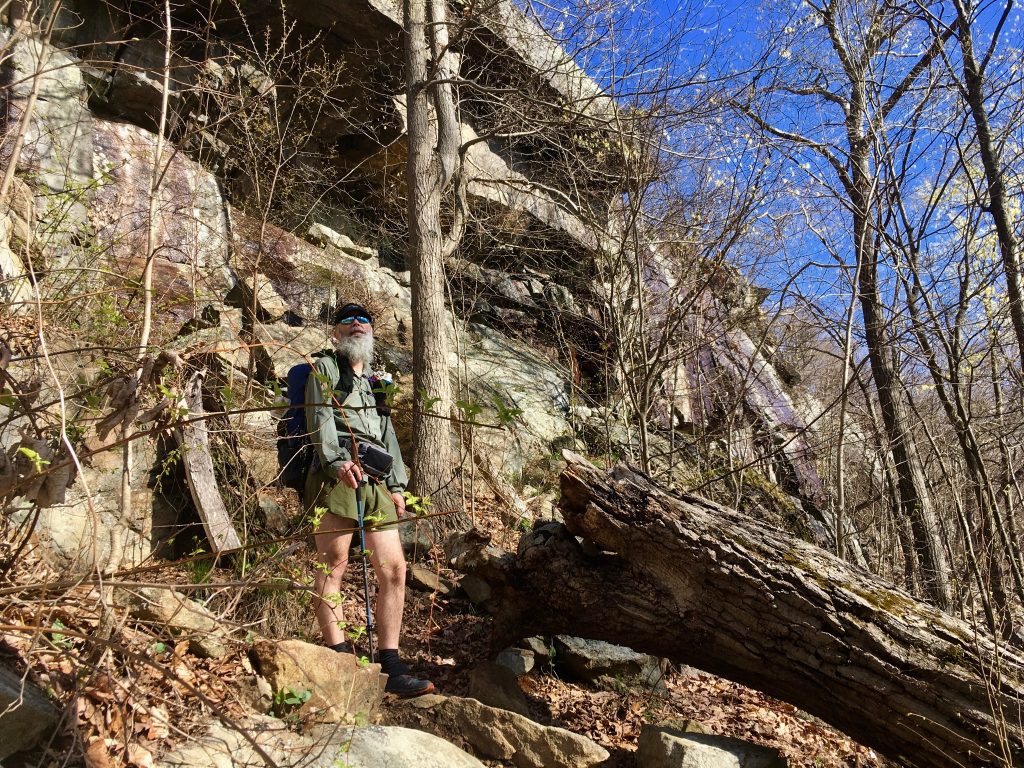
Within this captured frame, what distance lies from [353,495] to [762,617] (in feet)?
7.60

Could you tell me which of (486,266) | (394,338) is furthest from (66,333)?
(486,266)

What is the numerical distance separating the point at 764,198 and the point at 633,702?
459 centimetres

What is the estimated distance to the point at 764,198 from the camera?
6.78m

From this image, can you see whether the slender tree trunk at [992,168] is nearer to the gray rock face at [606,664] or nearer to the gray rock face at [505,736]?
the gray rock face at [606,664]

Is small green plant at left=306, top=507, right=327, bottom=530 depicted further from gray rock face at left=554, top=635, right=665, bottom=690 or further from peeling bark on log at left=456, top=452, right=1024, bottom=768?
Answer: gray rock face at left=554, top=635, right=665, bottom=690

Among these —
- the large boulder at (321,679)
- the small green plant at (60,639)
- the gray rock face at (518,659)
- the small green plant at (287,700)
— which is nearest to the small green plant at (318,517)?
the large boulder at (321,679)

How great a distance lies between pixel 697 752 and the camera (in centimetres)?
359

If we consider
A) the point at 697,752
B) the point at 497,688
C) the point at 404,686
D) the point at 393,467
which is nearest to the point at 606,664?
the point at 497,688

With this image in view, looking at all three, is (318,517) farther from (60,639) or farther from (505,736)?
(505,736)

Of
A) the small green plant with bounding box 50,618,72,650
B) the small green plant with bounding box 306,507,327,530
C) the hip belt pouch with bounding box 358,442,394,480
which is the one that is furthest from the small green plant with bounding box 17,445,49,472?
the hip belt pouch with bounding box 358,442,394,480

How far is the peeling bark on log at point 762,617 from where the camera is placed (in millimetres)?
3480

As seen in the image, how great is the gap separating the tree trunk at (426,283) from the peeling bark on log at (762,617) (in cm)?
236

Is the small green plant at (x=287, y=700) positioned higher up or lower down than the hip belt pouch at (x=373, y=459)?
lower down

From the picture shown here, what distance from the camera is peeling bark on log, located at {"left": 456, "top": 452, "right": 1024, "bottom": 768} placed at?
11.4 feet
